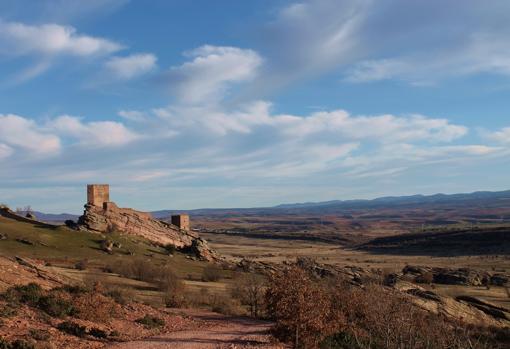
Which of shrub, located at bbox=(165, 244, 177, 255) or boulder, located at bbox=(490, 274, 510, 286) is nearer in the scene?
boulder, located at bbox=(490, 274, 510, 286)

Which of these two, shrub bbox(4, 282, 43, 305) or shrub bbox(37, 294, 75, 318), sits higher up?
shrub bbox(4, 282, 43, 305)

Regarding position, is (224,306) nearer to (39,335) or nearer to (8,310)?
(8,310)

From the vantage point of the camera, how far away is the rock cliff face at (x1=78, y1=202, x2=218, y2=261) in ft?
181

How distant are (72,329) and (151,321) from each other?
4.68 m

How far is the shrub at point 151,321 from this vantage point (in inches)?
894

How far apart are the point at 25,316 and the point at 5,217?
39693 millimetres

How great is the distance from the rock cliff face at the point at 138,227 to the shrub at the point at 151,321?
1269 inches

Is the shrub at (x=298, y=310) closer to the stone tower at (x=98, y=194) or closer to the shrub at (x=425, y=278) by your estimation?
the shrub at (x=425, y=278)

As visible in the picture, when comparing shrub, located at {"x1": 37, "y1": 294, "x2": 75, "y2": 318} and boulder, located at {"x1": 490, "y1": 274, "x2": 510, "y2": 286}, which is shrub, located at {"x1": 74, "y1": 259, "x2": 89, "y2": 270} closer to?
shrub, located at {"x1": 37, "y1": 294, "x2": 75, "y2": 318}

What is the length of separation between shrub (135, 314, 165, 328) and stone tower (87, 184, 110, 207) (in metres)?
35.9

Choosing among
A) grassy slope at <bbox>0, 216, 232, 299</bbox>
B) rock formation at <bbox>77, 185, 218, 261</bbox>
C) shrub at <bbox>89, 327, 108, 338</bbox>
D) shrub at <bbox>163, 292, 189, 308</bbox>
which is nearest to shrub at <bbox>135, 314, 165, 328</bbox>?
shrub at <bbox>89, 327, 108, 338</bbox>

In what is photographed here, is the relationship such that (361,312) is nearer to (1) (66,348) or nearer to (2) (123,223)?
(1) (66,348)

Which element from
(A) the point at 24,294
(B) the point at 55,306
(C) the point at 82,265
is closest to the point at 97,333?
(B) the point at 55,306

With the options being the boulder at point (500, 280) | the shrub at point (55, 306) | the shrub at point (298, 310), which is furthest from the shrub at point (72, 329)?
the boulder at point (500, 280)
